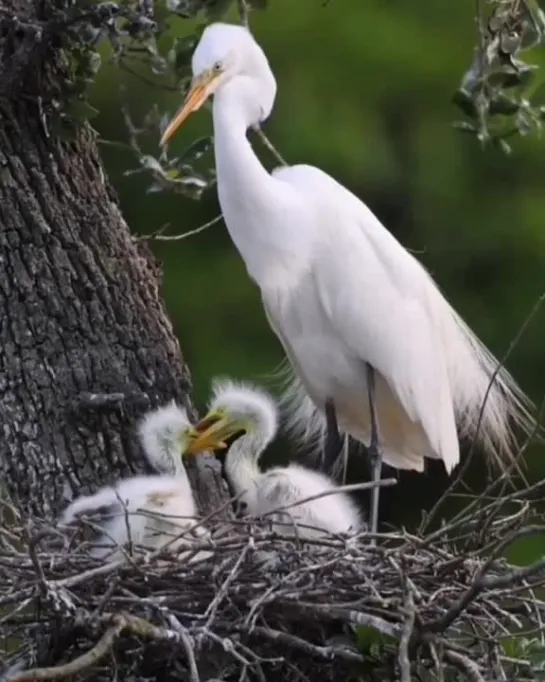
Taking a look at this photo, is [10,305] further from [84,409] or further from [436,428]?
[436,428]

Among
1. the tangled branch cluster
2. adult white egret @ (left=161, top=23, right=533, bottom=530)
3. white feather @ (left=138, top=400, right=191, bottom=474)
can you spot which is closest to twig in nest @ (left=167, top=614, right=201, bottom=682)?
the tangled branch cluster

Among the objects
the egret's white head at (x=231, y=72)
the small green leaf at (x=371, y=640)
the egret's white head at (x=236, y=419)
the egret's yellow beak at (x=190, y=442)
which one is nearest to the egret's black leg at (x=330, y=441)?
the egret's white head at (x=236, y=419)

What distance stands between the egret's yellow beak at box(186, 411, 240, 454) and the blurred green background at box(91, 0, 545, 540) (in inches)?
39.6

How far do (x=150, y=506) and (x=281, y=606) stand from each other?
0.28 meters

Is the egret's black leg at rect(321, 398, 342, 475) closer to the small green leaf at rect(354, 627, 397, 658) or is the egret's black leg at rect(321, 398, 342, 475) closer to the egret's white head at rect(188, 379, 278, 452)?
the egret's white head at rect(188, 379, 278, 452)

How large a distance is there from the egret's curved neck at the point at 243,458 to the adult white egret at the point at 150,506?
124 mm

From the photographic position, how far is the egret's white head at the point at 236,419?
8.59ft

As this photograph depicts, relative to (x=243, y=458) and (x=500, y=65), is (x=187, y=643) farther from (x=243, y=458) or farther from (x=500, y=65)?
(x=500, y=65)

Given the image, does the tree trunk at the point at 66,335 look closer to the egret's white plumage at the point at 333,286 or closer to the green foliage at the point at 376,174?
the egret's white plumage at the point at 333,286

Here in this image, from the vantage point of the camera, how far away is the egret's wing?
9.21ft

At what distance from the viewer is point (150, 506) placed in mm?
2338

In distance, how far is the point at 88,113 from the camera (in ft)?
8.50

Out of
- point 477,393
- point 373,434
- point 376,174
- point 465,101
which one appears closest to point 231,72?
point 465,101

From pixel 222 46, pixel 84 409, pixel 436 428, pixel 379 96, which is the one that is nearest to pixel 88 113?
pixel 222 46
